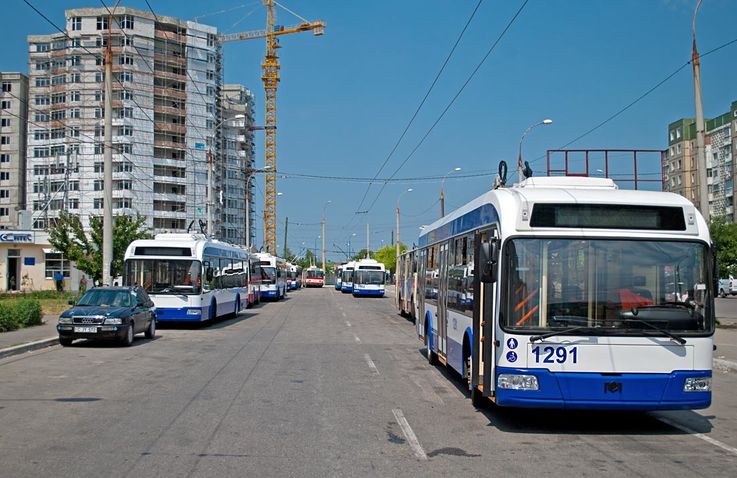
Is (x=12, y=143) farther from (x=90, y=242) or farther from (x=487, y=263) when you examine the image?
(x=487, y=263)

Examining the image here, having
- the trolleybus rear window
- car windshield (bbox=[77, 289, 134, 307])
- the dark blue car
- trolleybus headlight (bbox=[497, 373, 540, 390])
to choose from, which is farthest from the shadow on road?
car windshield (bbox=[77, 289, 134, 307])

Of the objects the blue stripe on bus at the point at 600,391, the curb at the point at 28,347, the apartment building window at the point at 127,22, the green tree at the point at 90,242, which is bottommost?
the curb at the point at 28,347

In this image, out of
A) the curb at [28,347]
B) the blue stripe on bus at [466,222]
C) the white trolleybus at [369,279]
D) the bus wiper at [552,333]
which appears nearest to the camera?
the bus wiper at [552,333]

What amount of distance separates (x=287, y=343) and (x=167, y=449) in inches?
490

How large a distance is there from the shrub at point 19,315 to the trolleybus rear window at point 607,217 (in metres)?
17.1

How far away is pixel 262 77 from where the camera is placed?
96812 millimetres

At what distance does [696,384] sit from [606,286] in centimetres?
148

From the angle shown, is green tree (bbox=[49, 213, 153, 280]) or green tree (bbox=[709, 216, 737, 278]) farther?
green tree (bbox=[49, 213, 153, 280])

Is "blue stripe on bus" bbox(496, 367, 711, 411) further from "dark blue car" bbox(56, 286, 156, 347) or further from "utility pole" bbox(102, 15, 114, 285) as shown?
"utility pole" bbox(102, 15, 114, 285)

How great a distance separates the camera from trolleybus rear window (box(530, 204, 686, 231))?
346 inches

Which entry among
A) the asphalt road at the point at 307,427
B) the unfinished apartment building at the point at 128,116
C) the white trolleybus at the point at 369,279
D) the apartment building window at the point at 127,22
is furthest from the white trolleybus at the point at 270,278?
the apartment building window at the point at 127,22

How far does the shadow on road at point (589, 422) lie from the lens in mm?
8992

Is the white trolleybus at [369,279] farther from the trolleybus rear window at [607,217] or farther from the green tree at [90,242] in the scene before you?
the trolleybus rear window at [607,217]

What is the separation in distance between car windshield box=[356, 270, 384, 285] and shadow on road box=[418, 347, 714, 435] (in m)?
45.4
